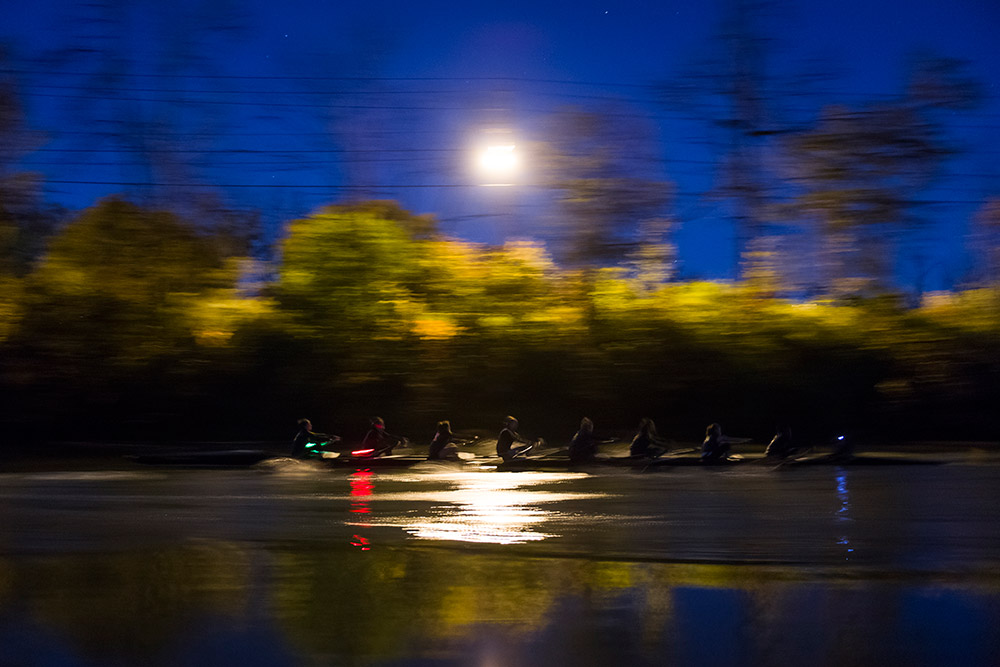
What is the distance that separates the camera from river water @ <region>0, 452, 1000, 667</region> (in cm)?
656

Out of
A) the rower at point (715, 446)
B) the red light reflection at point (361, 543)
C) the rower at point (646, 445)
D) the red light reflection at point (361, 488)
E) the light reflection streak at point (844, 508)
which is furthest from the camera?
the rower at point (646, 445)

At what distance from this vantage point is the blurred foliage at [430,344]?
3130 cm

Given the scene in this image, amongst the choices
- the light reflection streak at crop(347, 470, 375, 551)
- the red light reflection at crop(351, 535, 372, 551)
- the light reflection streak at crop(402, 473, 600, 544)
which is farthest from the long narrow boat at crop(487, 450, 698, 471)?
the red light reflection at crop(351, 535, 372, 551)

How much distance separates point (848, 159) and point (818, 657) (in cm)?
2513

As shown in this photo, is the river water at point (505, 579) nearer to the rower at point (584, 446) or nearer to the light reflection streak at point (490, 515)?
the light reflection streak at point (490, 515)

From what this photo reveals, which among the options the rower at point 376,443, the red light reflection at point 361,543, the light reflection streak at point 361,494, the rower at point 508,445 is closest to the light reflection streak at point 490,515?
the red light reflection at point 361,543

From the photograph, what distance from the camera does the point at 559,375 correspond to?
106 ft

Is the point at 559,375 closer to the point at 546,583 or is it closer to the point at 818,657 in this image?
the point at 546,583

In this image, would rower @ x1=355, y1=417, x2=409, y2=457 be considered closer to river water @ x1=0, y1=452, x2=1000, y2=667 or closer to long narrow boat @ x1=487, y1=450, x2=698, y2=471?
long narrow boat @ x1=487, y1=450, x2=698, y2=471

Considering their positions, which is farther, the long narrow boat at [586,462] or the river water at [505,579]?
the long narrow boat at [586,462]

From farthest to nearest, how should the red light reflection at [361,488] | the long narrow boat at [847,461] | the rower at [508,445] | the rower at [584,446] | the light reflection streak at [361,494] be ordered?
the rower at [508,445] < the rower at [584,446] < the long narrow boat at [847,461] < the red light reflection at [361,488] < the light reflection streak at [361,494]

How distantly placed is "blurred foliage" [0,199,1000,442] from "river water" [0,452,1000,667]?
15.3 m

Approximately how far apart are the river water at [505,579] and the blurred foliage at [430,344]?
15276 millimetres

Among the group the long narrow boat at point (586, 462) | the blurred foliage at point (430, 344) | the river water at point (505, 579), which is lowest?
the river water at point (505, 579)
